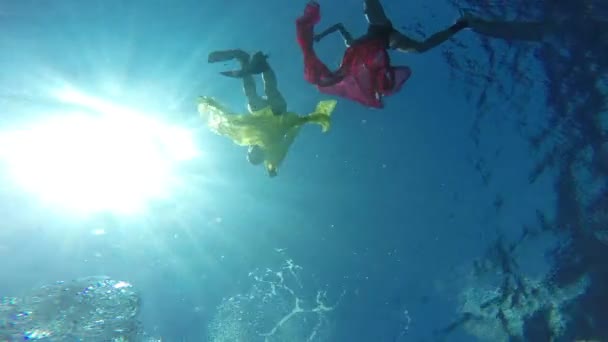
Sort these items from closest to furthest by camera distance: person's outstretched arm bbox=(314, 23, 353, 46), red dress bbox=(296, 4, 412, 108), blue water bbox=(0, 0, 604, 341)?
red dress bbox=(296, 4, 412, 108) < person's outstretched arm bbox=(314, 23, 353, 46) < blue water bbox=(0, 0, 604, 341)

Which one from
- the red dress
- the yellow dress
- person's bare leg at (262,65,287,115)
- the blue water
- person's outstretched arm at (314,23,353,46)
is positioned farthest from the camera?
the blue water

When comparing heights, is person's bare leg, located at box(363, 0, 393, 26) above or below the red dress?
above

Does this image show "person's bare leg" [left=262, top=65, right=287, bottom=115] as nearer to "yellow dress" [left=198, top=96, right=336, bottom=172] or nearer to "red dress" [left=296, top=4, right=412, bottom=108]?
"yellow dress" [left=198, top=96, right=336, bottom=172]

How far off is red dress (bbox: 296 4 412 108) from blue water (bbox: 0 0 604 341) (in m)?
5.52

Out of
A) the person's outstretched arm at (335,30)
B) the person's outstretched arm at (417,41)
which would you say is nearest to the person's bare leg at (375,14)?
the person's outstretched arm at (417,41)

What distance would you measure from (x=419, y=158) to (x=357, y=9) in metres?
5.52

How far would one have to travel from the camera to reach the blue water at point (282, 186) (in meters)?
10.2

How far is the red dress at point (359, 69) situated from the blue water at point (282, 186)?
18.1 ft

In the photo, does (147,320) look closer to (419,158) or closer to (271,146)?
(419,158)

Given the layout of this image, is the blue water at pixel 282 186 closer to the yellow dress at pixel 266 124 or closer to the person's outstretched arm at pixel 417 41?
the yellow dress at pixel 266 124

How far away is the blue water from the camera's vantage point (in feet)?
33.5

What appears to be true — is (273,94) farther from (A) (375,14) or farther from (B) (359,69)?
(A) (375,14)

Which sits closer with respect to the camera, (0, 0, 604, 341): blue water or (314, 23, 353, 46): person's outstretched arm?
(314, 23, 353, 46): person's outstretched arm

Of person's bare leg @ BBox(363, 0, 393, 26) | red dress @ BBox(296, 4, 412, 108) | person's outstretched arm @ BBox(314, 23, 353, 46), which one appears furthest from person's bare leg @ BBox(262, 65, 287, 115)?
person's bare leg @ BBox(363, 0, 393, 26)
